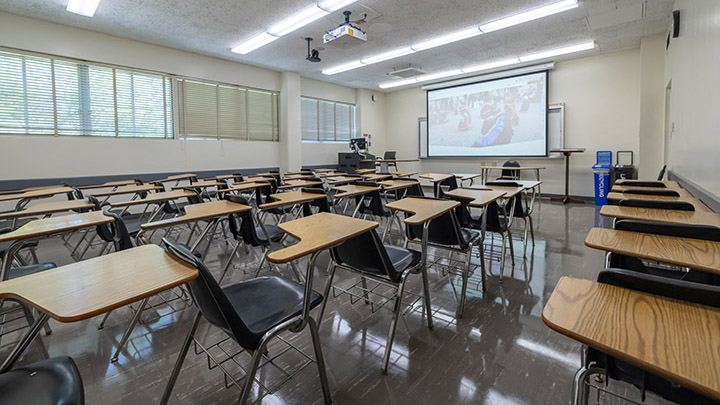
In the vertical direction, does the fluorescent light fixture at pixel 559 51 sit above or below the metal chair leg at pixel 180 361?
above

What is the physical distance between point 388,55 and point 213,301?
6462 mm

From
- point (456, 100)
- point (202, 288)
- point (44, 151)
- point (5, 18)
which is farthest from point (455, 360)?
point (456, 100)

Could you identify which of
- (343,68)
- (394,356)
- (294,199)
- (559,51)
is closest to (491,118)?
(559,51)

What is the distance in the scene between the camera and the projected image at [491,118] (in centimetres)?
742

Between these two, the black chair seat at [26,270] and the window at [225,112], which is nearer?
the black chair seat at [26,270]

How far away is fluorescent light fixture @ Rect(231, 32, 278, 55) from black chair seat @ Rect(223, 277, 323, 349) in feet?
16.2

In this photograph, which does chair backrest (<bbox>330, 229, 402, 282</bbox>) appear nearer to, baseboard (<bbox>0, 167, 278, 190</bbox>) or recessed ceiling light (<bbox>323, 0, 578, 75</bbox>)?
recessed ceiling light (<bbox>323, 0, 578, 75</bbox>)

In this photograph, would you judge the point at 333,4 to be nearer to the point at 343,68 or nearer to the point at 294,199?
the point at 294,199

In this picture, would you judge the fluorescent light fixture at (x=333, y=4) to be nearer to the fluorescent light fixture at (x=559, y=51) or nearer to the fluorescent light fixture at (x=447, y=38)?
the fluorescent light fixture at (x=447, y=38)

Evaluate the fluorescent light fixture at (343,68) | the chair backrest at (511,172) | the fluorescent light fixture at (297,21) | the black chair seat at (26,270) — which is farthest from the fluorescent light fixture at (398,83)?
the black chair seat at (26,270)

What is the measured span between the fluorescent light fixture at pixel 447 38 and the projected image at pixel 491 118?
2724 millimetres

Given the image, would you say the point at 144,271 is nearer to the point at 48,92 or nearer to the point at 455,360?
the point at 455,360

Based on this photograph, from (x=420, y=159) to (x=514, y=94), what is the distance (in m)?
3.08

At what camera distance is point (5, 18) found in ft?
14.8
